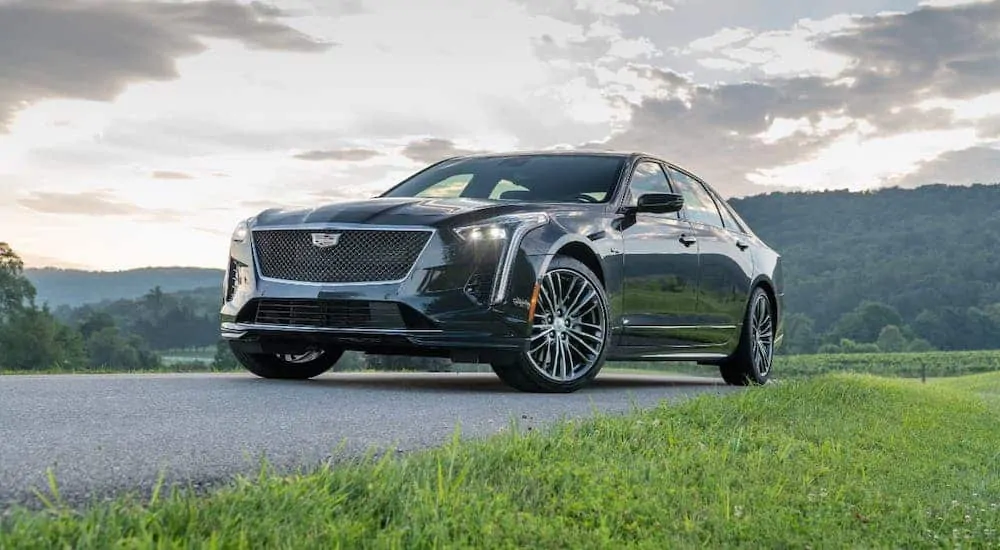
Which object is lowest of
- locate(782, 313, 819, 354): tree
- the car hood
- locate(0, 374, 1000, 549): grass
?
locate(782, 313, 819, 354): tree

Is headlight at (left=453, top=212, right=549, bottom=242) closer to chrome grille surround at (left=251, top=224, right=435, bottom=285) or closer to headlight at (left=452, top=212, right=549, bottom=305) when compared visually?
headlight at (left=452, top=212, right=549, bottom=305)

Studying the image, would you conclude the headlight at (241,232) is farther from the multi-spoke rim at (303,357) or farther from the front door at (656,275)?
the front door at (656,275)

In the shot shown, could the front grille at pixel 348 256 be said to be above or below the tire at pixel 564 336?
above

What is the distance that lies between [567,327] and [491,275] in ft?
2.48

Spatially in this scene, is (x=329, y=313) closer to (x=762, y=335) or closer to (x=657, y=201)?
→ (x=657, y=201)

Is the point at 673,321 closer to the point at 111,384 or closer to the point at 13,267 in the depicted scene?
the point at 111,384

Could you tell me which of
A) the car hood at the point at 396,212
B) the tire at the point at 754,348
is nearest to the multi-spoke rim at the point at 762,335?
the tire at the point at 754,348

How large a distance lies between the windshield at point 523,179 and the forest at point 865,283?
273 feet

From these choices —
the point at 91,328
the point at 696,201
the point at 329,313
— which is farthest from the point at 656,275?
the point at 91,328

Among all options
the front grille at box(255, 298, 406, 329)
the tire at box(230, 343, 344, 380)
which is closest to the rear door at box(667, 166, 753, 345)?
the tire at box(230, 343, 344, 380)

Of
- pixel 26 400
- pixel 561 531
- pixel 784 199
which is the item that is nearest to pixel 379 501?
pixel 561 531

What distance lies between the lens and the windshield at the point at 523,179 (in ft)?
27.5

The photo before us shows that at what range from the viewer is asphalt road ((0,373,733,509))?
12.8ft

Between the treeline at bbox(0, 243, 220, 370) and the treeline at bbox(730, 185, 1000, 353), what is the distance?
5052cm
